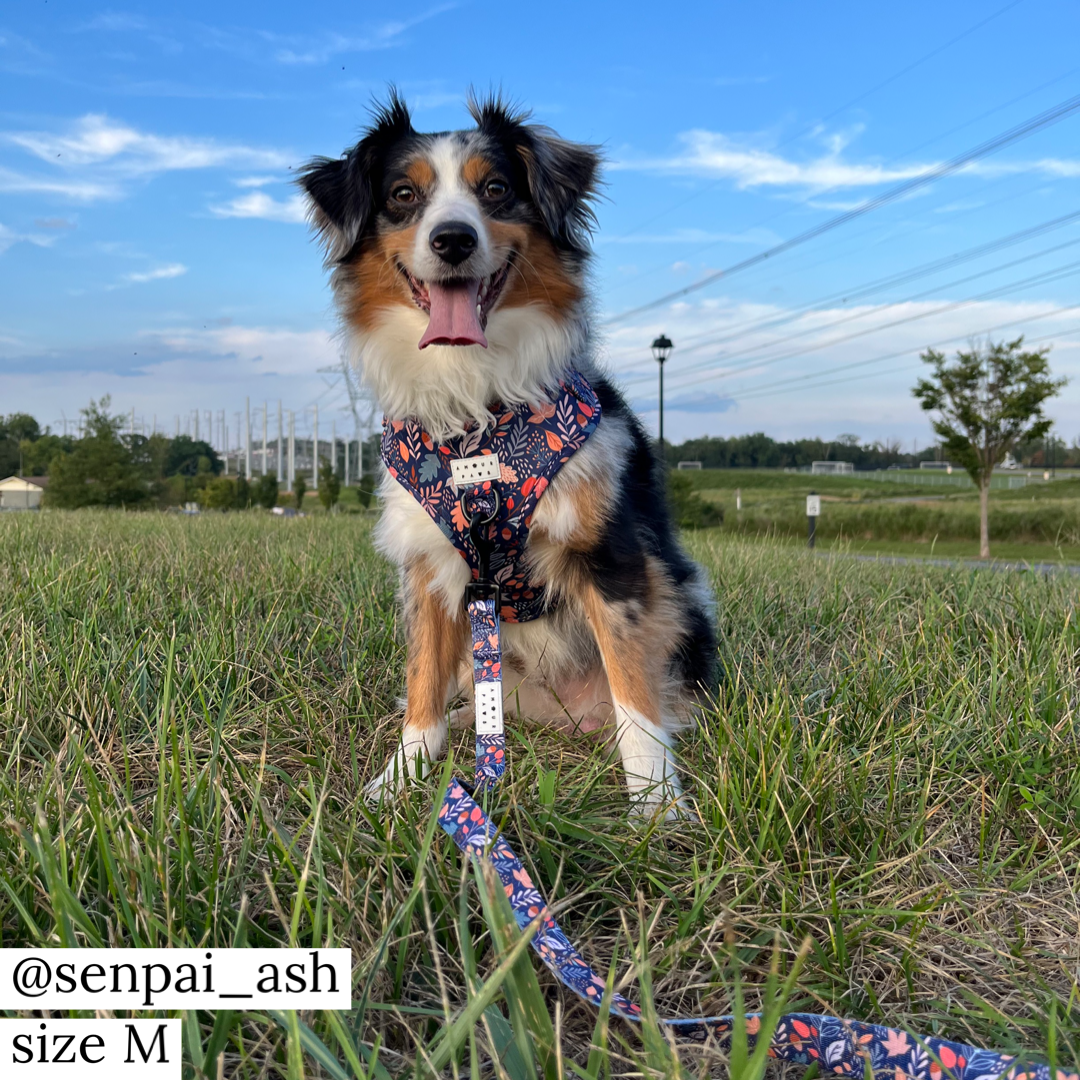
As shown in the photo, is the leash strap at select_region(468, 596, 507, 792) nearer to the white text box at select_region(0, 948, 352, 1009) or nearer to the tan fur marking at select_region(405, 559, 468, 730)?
the tan fur marking at select_region(405, 559, 468, 730)

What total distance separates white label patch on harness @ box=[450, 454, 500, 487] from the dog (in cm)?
12

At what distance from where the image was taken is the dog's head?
255 cm

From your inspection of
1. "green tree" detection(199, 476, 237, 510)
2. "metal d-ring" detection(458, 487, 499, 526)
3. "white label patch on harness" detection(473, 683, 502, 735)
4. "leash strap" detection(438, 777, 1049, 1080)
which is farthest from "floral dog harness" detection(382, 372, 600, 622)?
"green tree" detection(199, 476, 237, 510)

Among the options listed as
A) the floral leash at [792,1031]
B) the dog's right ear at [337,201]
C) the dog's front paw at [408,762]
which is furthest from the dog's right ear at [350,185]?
the floral leash at [792,1031]

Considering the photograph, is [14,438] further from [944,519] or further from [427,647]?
[427,647]

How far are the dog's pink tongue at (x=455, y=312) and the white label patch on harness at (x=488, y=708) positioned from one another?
1.08 metres

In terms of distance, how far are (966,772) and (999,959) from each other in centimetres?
81

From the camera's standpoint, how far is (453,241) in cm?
245

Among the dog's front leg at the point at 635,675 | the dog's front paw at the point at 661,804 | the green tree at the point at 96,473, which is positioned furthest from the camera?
the green tree at the point at 96,473

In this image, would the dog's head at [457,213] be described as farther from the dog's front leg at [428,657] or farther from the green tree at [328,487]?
the green tree at [328,487]

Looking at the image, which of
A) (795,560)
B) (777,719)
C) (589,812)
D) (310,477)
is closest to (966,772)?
(777,719)

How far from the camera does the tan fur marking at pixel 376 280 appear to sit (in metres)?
2.69

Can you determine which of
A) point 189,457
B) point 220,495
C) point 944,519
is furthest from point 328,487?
point 189,457

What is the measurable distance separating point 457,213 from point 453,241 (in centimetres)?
9
